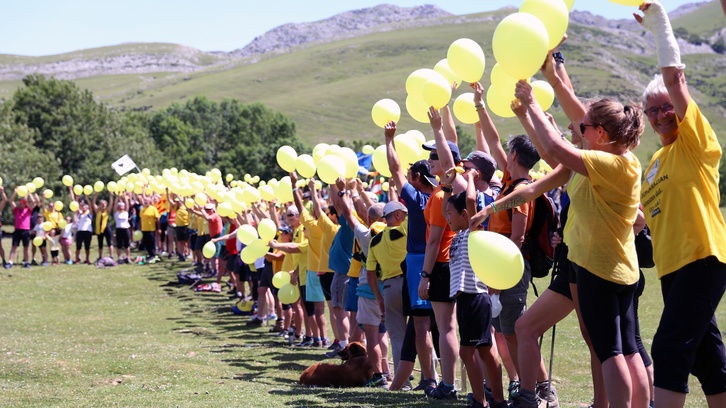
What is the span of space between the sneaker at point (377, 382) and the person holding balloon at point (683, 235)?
170 inches

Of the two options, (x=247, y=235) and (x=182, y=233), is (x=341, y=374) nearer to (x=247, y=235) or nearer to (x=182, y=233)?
(x=247, y=235)

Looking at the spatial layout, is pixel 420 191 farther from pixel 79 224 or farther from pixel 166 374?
pixel 79 224

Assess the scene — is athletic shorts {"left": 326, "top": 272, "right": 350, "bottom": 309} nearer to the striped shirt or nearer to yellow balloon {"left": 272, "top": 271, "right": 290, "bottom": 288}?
yellow balloon {"left": 272, "top": 271, "right": 290, "bottom": 288}

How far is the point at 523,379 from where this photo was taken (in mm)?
5527

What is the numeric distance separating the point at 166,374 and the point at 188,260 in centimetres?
1789

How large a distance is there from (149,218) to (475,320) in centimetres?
2053

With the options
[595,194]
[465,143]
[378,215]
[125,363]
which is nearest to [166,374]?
[125,363]

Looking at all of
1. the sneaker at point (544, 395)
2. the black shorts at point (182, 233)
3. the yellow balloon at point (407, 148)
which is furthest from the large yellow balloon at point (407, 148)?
the black shorts at point (182, 233)

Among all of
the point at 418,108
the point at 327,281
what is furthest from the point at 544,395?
the point at 327,281

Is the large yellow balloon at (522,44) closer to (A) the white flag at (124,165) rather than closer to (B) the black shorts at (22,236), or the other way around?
(B) the black shorts at (22,236)

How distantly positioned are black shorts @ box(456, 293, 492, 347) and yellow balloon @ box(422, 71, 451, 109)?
168 centimetres

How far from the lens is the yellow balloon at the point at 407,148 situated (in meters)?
8.42

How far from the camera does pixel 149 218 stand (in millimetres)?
25328

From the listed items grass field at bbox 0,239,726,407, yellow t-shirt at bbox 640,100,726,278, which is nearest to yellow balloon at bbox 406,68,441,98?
grass field at bbox 0,239,726,407
